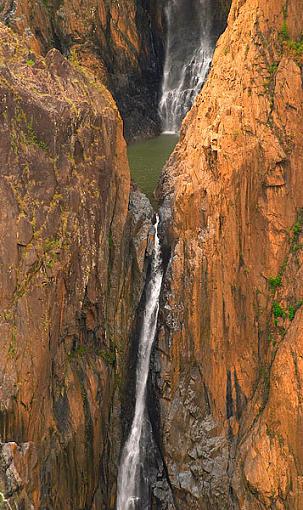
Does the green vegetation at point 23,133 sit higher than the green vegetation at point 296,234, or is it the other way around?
the green vegetation at point 23,133

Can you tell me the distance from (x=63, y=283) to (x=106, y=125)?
5384 millimetres

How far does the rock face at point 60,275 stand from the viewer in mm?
12586

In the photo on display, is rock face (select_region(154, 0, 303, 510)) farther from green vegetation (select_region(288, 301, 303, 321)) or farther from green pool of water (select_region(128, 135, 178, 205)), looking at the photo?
green pool of water (select_region(128, 135, 178, 205))

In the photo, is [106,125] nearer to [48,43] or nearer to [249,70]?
[249,70]

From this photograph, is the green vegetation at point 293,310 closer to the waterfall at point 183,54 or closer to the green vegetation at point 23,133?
the green vegetation at point 23,133

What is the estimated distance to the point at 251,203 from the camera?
1595cm

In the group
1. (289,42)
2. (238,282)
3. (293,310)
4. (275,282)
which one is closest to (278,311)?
(293,310)

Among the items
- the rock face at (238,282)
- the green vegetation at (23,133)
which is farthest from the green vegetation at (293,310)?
the green vegetation at (23,133)

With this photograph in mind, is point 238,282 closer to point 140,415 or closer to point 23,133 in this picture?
point 140,415

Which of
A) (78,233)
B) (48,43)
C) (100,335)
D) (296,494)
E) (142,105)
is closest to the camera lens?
(296,494)

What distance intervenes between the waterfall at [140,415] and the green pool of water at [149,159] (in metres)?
4.07

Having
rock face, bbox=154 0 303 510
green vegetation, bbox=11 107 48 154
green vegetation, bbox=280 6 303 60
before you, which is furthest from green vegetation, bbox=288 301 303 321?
green vegetation, bbox=11 107 48 154

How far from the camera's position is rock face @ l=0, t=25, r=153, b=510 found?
1259 centimetres

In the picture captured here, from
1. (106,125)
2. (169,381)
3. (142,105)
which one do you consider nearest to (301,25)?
(106,125)
